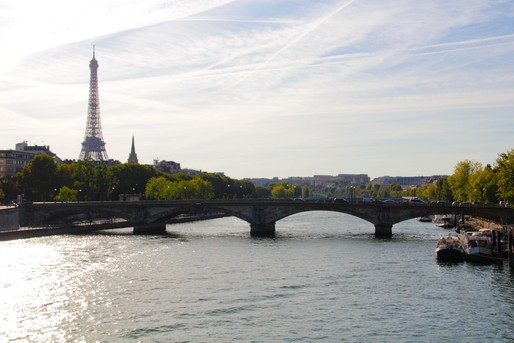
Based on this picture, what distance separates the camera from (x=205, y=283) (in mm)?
50219

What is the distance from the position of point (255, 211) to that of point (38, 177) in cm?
4484

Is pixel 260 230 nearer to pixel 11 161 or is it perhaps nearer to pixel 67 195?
pixel 67 195

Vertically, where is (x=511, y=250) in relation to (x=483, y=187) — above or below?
below

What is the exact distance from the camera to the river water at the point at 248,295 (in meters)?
36.3

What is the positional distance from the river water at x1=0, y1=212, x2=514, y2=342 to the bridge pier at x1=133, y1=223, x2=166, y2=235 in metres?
25.5

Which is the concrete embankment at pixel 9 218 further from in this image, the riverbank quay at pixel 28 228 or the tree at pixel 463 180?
the tree at pixel 463 180

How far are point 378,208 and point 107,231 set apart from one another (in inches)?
1524

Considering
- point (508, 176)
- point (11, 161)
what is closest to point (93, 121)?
point (11, 161)

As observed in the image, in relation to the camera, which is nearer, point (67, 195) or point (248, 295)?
point (248, 295)

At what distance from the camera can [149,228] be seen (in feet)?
335

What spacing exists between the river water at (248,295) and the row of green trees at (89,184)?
49474 mm

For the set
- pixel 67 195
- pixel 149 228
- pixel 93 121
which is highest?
pixel 93 121

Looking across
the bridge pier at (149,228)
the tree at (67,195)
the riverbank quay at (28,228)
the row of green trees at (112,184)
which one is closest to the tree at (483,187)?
the row of green trees at (112,184)

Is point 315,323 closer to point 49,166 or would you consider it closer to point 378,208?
point 378,208
